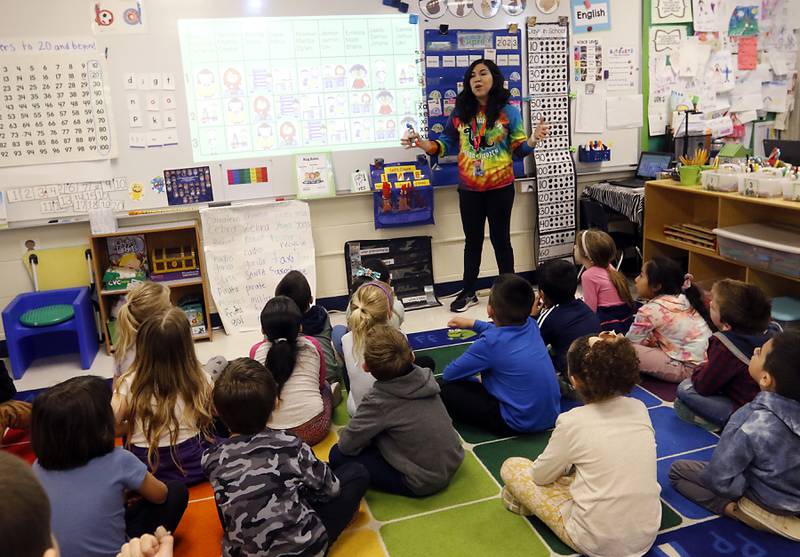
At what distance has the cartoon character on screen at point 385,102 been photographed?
181 inches

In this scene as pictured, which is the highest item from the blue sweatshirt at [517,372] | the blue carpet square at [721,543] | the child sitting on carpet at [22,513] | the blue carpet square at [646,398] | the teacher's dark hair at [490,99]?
the teacher's dark hair at [490,99]

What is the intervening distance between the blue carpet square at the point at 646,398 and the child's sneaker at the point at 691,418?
5.4 inches

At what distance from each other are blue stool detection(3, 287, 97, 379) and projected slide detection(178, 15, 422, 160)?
119 centimetres

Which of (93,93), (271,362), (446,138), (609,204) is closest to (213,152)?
(93,93)

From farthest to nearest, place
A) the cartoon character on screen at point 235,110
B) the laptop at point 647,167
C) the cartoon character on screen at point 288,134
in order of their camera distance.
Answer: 1. the laptop at point 647,167
2. the cartoon character on screen at point 288,134
3. the cartoon character on screen at point 235,110

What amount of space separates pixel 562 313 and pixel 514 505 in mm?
1035

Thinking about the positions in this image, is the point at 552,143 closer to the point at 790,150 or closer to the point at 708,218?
the point at 708,218

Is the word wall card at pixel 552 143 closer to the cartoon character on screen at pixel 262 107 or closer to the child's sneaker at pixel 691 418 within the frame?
the cartoon character on screen at pixel 262 107

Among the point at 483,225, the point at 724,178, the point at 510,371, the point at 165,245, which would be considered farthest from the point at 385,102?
the point at 510,371

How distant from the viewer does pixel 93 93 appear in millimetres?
4113

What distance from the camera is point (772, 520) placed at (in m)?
2.11

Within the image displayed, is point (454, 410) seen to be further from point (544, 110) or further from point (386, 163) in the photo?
point (544, 110)

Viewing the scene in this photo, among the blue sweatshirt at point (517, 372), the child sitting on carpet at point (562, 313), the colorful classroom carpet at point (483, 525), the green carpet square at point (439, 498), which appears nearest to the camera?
the colorful classroom carpet at point (483, 525)

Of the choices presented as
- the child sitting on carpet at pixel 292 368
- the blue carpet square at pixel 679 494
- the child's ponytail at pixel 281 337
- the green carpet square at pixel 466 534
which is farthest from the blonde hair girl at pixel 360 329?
the blue carpet square at pixel 679 494
